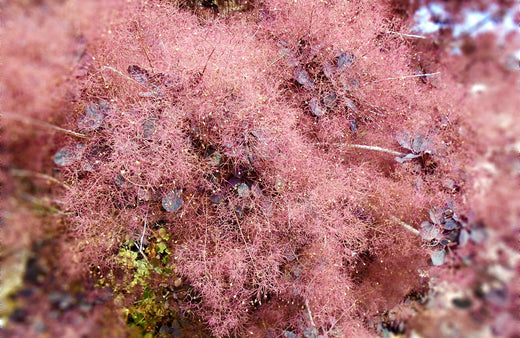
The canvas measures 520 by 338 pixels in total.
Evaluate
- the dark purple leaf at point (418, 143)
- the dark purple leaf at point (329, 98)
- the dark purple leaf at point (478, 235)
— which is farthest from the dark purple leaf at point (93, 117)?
the dark purple leaf at point (418, 143)

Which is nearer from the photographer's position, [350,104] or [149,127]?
[149,127]

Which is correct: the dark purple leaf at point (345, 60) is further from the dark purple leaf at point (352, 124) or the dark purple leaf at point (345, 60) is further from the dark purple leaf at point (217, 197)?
the dark purple leaf at point (217, 197)

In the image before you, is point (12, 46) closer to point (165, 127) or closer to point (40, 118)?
point (40, 118)

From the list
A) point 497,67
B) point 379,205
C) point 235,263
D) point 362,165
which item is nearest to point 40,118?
point 235,263

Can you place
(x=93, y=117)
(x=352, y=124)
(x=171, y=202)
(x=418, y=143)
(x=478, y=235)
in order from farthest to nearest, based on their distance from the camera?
(x=352, y=124)
(x=418, y=143)
(x=171, y=202)
(x=93, y=117)
(x=478, y=235)

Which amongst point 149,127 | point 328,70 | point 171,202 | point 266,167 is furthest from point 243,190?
point 328,70

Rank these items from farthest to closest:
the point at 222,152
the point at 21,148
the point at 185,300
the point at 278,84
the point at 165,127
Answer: the point at 185,300 → the point at 278,84 → the point at 222,152 → the point at 165,127 → the point at 21,148

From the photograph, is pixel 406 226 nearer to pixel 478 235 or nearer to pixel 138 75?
pixel 478 235

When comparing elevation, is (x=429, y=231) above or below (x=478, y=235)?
below

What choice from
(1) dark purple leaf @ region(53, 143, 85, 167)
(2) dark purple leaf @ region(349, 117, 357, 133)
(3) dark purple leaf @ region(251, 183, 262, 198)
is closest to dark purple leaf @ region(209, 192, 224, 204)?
(3) dark purple leaf @ region(251, 183, 262, 198)
